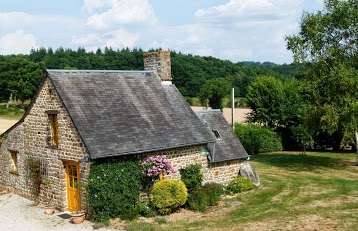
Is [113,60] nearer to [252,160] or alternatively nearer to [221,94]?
[221,94]

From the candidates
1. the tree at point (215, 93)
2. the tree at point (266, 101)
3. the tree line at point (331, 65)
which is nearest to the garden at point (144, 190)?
the tree line at point (331, 65)

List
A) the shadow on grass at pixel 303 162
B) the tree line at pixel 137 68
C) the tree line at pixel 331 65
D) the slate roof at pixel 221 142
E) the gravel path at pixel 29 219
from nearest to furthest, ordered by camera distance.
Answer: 1. the gravel path at pixel 29 219
2. the slate roof at pixel 221 142
3. the tree line at pixel 331 65
4. the shadow on grass at pixel 303 162
5. the tree line at pixel 137 68

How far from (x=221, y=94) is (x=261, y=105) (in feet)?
57.2

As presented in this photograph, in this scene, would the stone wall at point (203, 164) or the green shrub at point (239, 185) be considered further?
→ the green shrub at point (239, 185)

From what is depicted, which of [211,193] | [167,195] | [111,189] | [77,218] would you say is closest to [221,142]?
[211,193]

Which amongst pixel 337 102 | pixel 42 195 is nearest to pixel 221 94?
pixel 337 102

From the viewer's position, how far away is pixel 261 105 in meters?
42.7

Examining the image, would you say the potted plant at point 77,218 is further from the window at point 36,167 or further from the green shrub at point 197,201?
the green shrub at point 197,201

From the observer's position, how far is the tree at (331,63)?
24.9 metres

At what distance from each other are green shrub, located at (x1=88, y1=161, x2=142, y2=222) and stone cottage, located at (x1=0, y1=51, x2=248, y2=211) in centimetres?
51

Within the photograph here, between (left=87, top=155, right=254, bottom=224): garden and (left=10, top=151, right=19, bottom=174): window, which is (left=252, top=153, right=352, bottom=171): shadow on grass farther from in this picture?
(left=10, top=151, right=19, bottom=174): window

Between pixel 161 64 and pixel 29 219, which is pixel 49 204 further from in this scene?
pixel 161 64

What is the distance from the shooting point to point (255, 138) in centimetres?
4006

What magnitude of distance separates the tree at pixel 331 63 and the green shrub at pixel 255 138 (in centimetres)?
1224
